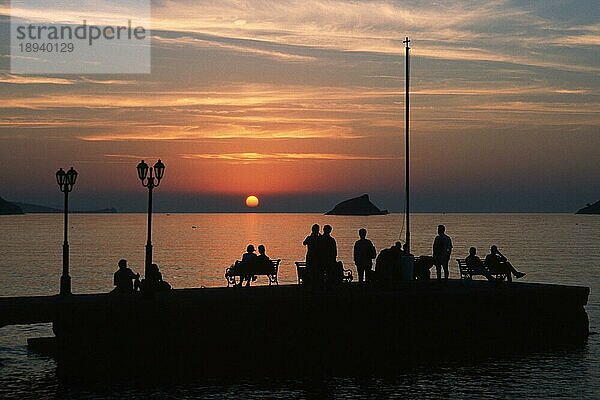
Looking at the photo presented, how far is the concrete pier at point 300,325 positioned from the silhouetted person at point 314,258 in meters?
0.60

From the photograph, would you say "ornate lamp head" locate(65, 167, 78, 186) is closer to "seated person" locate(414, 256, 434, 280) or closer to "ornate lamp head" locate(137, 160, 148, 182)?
"ornate lamp head" locate(137, 160, 148, 182)

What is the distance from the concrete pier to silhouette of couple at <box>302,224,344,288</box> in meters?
0.60

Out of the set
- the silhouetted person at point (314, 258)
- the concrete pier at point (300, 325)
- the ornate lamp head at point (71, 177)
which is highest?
the ornate lamp head at point (71, 177)

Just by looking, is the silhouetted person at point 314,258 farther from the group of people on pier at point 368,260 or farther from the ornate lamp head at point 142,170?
the ornate lamp head at point 142,170

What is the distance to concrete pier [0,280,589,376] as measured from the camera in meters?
24.2

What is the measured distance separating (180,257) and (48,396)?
8143 cm

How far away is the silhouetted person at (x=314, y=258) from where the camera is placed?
26.0 metres

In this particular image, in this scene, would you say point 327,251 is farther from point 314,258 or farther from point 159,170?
point 159,170

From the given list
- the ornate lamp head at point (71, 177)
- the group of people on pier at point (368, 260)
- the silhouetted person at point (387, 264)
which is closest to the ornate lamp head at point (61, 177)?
the ornate lamp head at point (71, 177)

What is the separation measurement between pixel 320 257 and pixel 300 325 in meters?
2.26

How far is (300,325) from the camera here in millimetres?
26484

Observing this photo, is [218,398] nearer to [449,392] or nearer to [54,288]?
[449,392]

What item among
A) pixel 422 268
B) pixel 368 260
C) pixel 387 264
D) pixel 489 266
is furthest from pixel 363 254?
pixel 489 266

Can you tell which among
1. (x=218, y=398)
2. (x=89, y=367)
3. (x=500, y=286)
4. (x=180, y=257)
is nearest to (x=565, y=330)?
(x=500, y=286)
